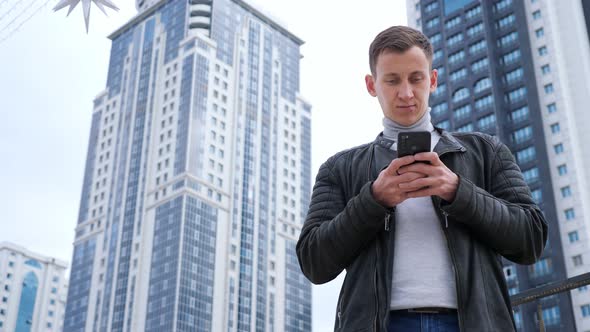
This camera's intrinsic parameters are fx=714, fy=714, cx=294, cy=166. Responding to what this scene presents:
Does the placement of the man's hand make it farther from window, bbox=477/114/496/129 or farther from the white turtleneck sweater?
window, bbox=477/114/496/129

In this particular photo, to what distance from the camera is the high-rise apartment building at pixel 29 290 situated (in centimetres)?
11444

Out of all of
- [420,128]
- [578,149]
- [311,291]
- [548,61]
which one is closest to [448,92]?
[548,61]

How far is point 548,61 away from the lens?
239 ft

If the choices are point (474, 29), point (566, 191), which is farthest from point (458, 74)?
point (566, 191)

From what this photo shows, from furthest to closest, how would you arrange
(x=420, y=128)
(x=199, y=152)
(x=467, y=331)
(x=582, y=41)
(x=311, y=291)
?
1. (x=311, y=291)
2. (x=199, y=152)
3. (x=582, y=41)
4. (x=420, y=128)
5. (x=467, y=331)

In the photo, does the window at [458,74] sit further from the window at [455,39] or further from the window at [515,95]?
the window at [515,95]

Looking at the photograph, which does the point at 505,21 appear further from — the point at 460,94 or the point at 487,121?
the point at 487,121

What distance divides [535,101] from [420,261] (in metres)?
73.9

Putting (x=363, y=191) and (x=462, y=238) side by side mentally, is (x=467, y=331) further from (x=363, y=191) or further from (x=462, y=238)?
(x=363, y=191)

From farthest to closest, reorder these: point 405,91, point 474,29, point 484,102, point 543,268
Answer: point 474,29
point 484,102
point 543,268
point 405,91

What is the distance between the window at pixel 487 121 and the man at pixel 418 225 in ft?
245

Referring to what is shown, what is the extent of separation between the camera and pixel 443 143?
2.85 m

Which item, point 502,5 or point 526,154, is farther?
point 502,5

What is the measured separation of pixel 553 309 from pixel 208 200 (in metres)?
41.1
